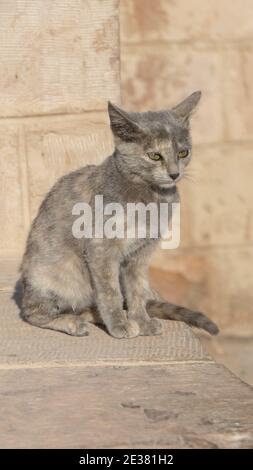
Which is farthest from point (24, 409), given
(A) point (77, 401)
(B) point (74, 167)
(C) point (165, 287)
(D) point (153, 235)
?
(C) point (165, 287)

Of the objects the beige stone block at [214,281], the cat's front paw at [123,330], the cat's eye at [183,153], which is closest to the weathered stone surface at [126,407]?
the cat's front paw at [123,330]

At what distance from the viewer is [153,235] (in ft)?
13.3

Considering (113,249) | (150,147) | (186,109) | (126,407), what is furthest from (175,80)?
(126,407)

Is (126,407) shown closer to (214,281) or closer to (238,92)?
(214,281)

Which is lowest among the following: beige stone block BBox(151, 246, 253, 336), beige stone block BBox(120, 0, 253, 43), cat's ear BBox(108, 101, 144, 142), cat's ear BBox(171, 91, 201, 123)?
beige stone block BBox(151, 246, 253, 336)

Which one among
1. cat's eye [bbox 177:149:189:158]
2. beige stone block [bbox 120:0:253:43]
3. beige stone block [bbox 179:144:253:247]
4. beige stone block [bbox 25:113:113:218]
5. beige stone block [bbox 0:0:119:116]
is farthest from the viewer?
beige stone block [bbox 179:144:253:247]

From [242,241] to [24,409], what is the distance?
3.33 m

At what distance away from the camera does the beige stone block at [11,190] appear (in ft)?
17.3

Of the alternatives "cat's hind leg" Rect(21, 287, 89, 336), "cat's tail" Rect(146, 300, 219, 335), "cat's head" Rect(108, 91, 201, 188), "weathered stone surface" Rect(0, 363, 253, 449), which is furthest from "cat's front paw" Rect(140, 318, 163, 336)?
"cat's head" Rect(108, 91, 201, 188)

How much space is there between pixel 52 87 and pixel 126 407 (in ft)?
8.96

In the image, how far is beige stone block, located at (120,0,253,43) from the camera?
5.71 m

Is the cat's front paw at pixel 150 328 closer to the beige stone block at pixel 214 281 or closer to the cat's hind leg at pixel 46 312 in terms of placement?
the cat's hind leg at pixel 46 312

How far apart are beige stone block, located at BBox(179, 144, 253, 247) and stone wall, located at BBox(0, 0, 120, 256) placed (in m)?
0.98

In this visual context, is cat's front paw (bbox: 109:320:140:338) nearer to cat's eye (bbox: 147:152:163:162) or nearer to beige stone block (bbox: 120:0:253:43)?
cat's eye (bbox: 147:152:163:162)
